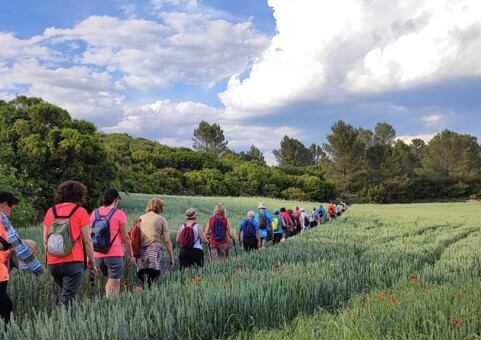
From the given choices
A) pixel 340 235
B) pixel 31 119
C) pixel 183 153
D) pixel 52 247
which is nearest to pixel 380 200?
pixel 183 153

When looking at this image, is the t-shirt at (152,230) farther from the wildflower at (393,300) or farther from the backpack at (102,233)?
the wildflower at (393,300)

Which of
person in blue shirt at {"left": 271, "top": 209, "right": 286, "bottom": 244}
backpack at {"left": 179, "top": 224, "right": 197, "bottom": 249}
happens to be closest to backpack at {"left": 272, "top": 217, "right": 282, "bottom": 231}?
person in blue shirt at {"left": 271, "top": 209, "right": 286, "bottom": 244}

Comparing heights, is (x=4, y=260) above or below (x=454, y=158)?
below

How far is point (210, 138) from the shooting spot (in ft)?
342

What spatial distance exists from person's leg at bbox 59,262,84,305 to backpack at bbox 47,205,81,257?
185 mm

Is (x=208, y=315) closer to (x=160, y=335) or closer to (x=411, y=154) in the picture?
(x=160, y=335)

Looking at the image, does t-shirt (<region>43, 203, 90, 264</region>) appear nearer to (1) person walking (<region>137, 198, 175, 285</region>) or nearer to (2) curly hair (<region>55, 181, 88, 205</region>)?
(2) curly hair (<region>55, 181, 88, 205</region>)

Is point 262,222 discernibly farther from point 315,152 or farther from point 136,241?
point 315,152

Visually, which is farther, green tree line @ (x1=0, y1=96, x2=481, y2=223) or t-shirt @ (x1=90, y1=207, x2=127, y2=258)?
green tree line @ (x1=0, y1=96, x2=481, y2=223)

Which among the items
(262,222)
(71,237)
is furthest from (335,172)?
(71,237)

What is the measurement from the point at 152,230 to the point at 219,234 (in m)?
2.66

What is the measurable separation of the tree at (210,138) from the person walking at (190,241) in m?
95.0

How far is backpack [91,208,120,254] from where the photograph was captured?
661 cm

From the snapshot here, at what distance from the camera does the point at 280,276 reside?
20.0 ft
